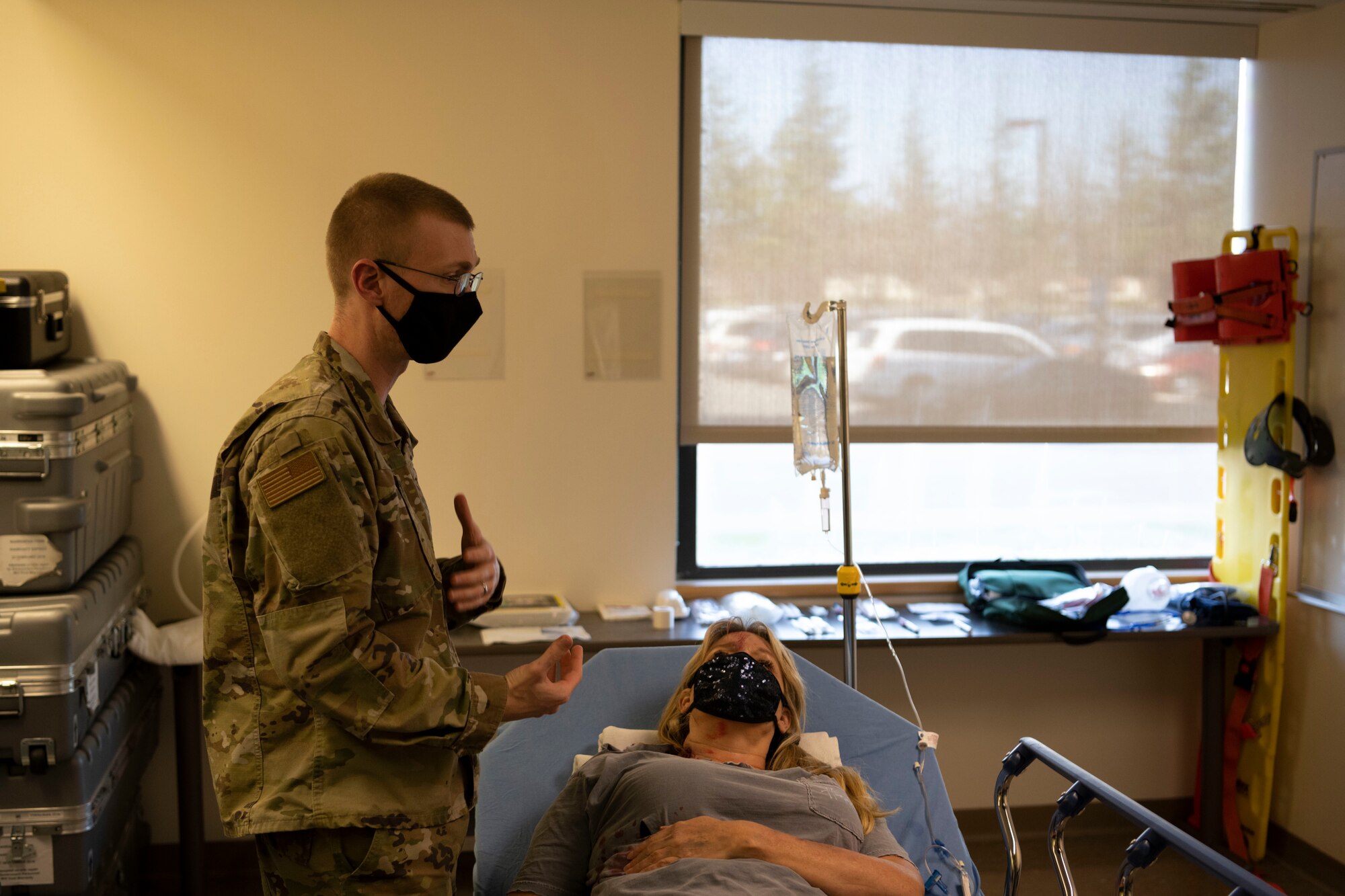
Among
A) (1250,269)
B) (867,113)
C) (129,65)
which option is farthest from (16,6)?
(1250,269)

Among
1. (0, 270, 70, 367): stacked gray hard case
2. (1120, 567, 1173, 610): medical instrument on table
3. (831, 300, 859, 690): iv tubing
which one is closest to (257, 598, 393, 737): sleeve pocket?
(831, 300, 859, 690): iv tubing

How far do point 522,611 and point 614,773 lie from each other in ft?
Answer: 3.71

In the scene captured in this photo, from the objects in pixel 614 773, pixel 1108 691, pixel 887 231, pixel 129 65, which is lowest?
pixel 1108 691

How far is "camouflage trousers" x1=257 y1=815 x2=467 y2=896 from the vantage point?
1511 millimetres

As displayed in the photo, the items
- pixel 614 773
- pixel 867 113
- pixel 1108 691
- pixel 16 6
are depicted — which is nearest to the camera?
pixel 614 773

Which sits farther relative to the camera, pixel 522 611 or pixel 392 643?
pixel 522 611

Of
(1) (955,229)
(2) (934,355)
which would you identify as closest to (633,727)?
(2) (934,355)

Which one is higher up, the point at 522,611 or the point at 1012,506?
the point at 1012,506

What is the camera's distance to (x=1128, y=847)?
1936 mm

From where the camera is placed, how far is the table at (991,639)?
10.4ft

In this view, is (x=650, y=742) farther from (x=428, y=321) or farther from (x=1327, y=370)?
(x=1327, y=370)

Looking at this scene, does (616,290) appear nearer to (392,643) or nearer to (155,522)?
(155,522)

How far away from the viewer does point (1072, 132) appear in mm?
3711

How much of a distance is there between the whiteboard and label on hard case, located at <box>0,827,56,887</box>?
3.70m
